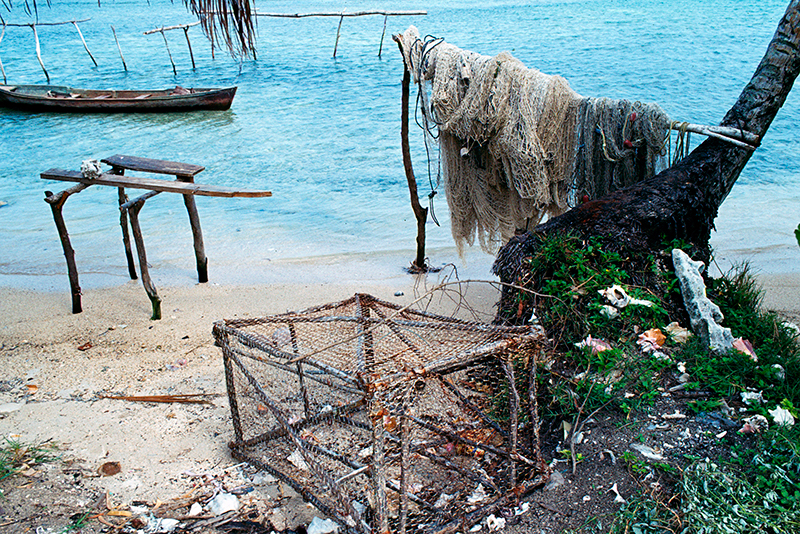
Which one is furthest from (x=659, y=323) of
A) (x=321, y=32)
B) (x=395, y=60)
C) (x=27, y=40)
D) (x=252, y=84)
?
(x=27, y=40)

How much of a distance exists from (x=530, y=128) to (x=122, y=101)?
13457mm

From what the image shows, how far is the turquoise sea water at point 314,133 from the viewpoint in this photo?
7645 mm

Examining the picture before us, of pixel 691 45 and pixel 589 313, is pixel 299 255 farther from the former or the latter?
pixel 691 45

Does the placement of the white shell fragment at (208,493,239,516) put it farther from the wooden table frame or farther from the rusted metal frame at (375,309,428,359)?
the wooden table frame

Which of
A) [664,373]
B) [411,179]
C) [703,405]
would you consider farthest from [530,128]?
[703,405]

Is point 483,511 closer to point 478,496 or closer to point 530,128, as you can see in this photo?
point 478,496

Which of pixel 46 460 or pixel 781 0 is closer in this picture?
pixel 46 460

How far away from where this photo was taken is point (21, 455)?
305 centimetres

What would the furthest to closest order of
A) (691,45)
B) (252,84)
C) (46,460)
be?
(691,45)
(252,84)
(46,460)

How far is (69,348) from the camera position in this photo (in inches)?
181

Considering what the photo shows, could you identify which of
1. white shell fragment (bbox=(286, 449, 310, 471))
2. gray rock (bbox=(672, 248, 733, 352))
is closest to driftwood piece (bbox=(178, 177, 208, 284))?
white shell fragment (bbox=(286, 449, 310, 471))

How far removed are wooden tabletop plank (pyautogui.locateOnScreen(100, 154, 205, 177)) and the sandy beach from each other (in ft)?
4.07

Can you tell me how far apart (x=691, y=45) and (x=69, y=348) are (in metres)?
22.8

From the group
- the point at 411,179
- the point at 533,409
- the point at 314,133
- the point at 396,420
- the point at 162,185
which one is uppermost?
the point at 162,185
